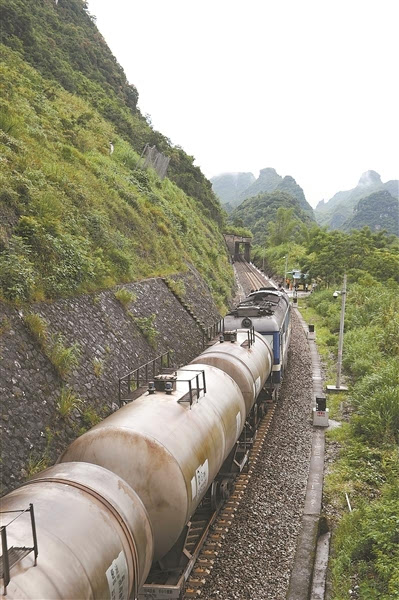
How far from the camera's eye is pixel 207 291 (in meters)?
27.0

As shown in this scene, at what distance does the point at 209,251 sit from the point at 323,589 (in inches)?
1204

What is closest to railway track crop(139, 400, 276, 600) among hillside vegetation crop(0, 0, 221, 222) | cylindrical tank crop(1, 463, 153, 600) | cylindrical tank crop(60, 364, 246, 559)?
cylindrical tank crop(60, 364, 246, 559)

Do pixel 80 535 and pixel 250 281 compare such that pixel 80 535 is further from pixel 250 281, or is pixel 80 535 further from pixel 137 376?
pixel 250 281

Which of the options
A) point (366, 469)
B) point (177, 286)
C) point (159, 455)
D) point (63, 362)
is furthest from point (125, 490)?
point (177, 286)

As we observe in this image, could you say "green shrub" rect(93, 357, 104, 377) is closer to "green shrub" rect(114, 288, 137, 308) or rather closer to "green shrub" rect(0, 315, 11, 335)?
"green shrub" rect(0, 315, 11, 335)

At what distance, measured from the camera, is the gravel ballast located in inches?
325

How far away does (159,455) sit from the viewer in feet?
21.1

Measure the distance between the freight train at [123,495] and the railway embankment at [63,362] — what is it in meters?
2.42

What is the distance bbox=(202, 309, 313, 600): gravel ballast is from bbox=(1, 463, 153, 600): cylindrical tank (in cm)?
327

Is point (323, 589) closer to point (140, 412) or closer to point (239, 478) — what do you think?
point (239, 478)

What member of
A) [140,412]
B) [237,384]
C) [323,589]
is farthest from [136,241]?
[323,589]

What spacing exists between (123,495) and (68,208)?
1251 centimetres

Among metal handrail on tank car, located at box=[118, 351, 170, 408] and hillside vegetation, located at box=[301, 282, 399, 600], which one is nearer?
hillside vegetation, located at box=[301, 282, 399, 600]

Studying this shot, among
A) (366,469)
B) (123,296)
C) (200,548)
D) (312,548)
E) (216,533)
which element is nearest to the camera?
(200,548)
